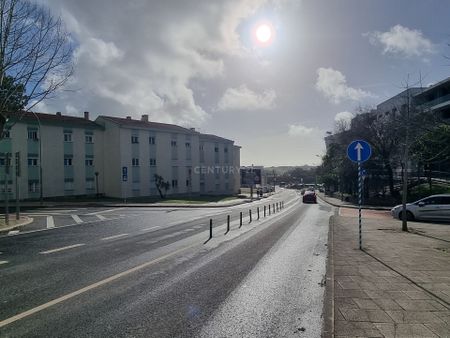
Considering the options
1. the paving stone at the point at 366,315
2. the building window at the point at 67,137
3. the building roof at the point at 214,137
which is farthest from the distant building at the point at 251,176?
the paving stone at the point at 366,315

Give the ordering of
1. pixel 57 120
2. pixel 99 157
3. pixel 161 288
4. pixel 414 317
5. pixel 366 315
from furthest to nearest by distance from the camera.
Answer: pixel 99 157
pixel 57 120
pixel 161 288
pixel 366 315
pixel 414 317

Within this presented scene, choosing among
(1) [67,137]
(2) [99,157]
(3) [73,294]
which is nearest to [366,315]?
(3) [73,294]

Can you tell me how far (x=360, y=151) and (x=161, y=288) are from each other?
7116 millimetres

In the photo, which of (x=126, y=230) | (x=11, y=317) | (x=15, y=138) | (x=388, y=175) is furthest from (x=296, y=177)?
(x=11, y=317)

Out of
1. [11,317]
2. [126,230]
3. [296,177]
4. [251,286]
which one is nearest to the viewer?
[11,317]

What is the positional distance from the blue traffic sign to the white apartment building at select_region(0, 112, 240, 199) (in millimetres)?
30271

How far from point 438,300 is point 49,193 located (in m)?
46.0

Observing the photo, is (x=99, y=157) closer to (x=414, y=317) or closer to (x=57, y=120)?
(x=57, y=120)

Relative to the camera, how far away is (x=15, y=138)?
1635 inches

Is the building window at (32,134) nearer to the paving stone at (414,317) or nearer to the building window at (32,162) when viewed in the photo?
the building window at (32,162)

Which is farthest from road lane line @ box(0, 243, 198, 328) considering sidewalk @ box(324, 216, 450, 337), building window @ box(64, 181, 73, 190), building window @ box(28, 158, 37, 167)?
building window @ box(64, 181, 73, 190)

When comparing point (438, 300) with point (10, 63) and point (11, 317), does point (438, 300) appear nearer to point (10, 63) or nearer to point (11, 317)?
point (11, 317)

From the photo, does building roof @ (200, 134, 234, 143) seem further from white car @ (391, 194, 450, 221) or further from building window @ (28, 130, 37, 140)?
white car @ (391, 194, 450, 221)

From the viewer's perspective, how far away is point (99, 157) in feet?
168
